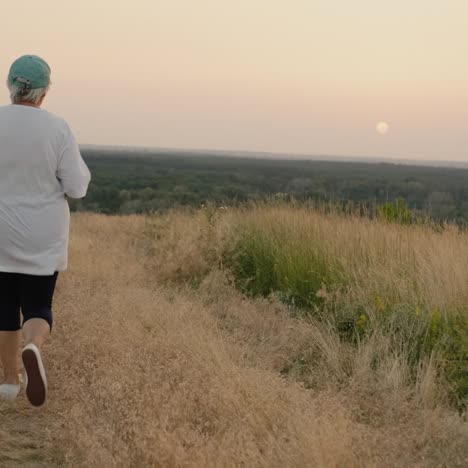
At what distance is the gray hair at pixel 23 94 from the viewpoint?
425cm

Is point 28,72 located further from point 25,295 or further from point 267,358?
point 267,358

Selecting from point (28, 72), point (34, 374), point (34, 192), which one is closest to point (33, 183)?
point (34, 192)

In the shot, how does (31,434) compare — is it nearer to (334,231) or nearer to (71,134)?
(71,134)

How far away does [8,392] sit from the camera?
179 inches

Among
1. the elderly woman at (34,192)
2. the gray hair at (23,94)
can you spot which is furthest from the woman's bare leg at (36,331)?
the gray hair at (23,94)

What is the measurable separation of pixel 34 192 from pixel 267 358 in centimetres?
198

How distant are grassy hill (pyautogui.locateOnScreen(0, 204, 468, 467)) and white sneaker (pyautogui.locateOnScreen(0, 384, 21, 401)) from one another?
0.22ft

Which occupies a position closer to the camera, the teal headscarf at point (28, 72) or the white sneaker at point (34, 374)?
the white sneaker at point (34, 374)

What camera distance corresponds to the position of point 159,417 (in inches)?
154

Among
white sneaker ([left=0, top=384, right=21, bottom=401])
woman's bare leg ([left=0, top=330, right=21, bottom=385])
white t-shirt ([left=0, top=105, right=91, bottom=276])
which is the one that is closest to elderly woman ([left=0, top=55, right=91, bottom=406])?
white t-shirt ([left=0, top=105, right=91, bottom=276])

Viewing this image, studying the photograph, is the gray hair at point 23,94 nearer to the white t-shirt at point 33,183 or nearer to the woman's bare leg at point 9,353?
the white t-shirt at point 33,183

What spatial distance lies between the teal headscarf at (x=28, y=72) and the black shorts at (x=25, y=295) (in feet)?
3.44

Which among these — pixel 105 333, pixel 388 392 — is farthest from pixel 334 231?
pixel 388 392

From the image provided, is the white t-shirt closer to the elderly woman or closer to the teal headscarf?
the elderly woman
